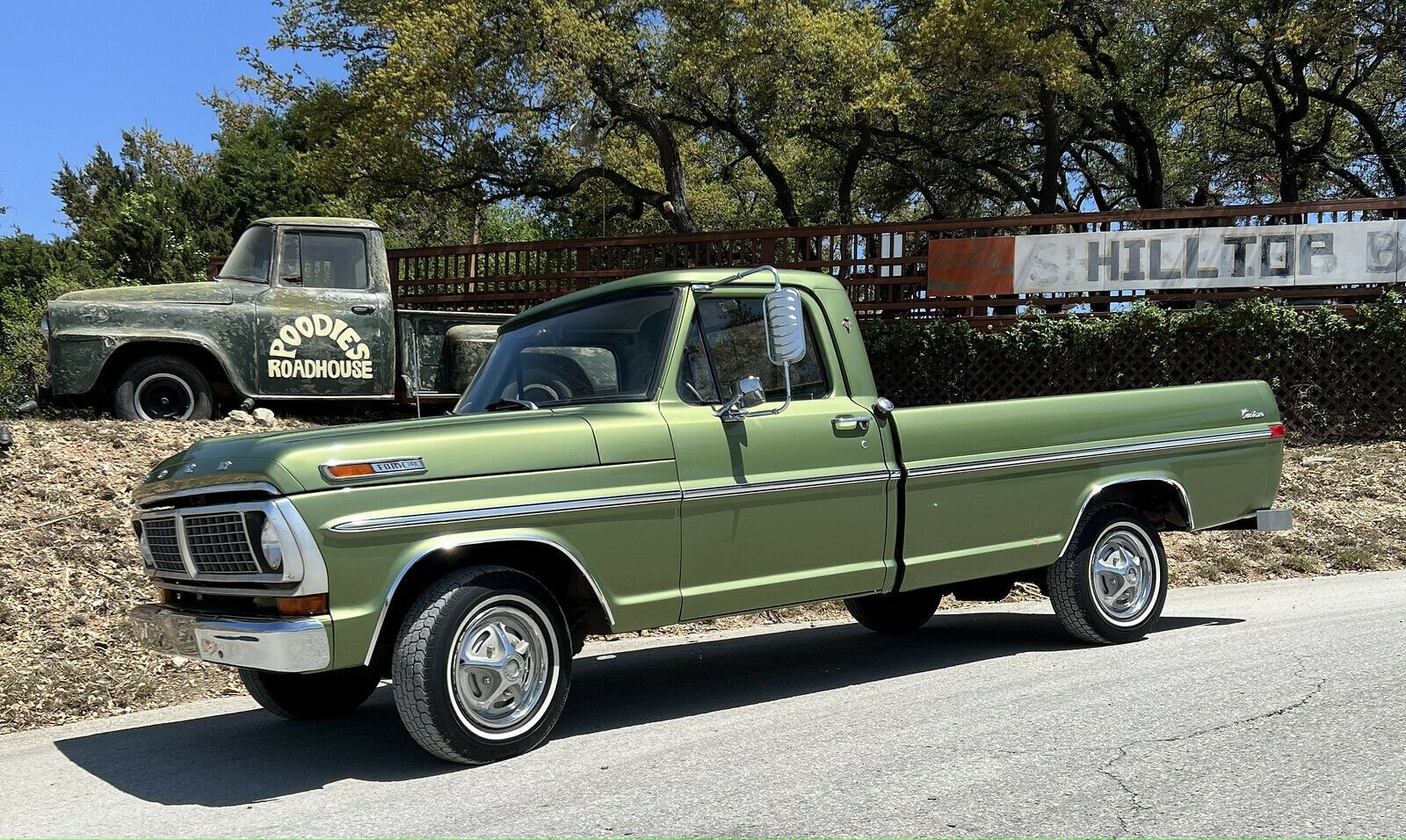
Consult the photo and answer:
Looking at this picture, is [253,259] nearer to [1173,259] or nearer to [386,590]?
[386,590]

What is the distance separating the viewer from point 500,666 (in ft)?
16.5

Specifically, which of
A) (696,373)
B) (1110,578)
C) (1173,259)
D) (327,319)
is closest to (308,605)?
(696,373)

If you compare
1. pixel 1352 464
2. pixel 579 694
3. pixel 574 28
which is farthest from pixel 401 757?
pixel 574 28

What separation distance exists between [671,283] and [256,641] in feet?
7.78

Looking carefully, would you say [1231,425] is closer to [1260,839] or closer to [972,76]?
[1260,839]

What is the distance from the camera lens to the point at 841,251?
54.3ft

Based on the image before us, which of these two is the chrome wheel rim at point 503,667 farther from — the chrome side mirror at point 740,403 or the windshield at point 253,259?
the windshield at point 253,259

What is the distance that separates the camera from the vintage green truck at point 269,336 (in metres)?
11.6

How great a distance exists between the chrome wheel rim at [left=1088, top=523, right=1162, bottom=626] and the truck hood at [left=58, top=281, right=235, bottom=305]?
8.52m

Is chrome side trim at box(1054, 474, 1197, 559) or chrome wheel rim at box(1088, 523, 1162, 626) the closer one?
chrome side trim at box(1054, 474, 1197, 559)

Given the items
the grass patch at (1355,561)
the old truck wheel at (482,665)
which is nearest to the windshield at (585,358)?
the old truck wheel at (482,665)

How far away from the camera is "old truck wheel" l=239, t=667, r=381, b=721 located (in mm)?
6051

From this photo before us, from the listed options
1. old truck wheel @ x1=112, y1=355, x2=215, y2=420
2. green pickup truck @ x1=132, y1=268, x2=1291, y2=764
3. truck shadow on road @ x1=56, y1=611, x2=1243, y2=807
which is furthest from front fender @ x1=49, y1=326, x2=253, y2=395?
green pickup truck @ x1=132, y1=268, x2=1291, y2=764

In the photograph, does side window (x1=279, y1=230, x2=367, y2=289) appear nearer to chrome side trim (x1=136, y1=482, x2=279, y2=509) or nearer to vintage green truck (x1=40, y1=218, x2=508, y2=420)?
vintage green truck (x1=40, y1=218, x2=508, y2=420)
